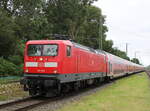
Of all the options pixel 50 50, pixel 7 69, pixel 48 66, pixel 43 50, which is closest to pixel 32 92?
pixel 48 66

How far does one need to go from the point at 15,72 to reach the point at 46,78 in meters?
17.1

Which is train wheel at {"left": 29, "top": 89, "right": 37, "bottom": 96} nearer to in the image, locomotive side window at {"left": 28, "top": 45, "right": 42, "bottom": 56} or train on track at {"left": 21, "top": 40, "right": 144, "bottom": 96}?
train on track at {"left": 21, "top": 40, "right": 144, "bottom": 96}

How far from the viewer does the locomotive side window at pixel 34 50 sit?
15958 millimetres

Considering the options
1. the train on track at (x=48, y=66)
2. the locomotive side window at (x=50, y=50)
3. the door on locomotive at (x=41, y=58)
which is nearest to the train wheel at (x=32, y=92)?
the train on track at (x=48, y=66)

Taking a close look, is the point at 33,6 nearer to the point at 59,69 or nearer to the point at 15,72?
the point at 15,72

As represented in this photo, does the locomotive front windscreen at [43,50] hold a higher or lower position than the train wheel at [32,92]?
higher

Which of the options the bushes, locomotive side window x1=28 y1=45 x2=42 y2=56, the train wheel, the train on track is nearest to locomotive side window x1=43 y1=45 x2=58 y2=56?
the train on track

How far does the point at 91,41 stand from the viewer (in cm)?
6638

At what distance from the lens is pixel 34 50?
16.1 metres

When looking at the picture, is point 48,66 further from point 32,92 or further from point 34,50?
point 32,92

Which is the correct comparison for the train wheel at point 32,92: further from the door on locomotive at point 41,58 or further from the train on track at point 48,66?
the door on locomotive at point 41,58

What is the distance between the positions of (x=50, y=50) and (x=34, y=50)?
954 mm

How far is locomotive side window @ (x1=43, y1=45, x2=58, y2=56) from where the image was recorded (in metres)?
15.6

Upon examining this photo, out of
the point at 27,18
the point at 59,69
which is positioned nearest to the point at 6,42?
the point at 27,18
